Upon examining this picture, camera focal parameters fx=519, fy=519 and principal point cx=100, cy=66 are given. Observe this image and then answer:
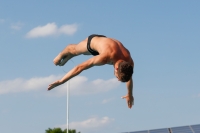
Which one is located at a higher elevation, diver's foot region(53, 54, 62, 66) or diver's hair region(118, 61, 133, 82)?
diver's foot region(53, 54, 62, 66)

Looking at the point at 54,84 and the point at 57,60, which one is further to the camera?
the point at 57,60

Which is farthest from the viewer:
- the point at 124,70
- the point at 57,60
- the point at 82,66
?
the point at 57,60

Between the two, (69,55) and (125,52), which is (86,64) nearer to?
(125,52)

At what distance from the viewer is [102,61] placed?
1073 cm

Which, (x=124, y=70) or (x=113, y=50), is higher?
(x=113, y=50)

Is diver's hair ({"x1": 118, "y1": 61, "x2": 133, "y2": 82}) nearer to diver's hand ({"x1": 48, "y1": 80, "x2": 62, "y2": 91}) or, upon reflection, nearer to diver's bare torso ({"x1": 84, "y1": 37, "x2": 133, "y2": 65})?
diver's bare torso ({"x1": 84, "y1": 37, "x2": 133, "y2": 65})

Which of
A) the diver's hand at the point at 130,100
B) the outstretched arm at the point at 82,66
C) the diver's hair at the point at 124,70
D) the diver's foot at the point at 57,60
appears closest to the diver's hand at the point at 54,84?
the outstretched arm at the point at 82,66

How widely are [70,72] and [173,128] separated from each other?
9959 mm

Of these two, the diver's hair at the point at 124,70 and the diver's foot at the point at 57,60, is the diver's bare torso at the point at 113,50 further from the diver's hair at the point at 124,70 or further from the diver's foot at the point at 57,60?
the diver's foot at the point at 57,60

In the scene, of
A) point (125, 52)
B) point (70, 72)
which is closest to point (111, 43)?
point (125, 52)

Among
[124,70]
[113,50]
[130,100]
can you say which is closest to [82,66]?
[113,50]

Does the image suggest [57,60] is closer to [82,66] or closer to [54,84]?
[54,84]

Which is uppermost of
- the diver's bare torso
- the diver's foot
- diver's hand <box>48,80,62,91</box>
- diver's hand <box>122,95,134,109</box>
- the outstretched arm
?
the diver's foot

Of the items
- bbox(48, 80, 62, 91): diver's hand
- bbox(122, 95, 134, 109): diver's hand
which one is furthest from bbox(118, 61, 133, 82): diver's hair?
bbox(122, 95, 134, 109): diver's hand
